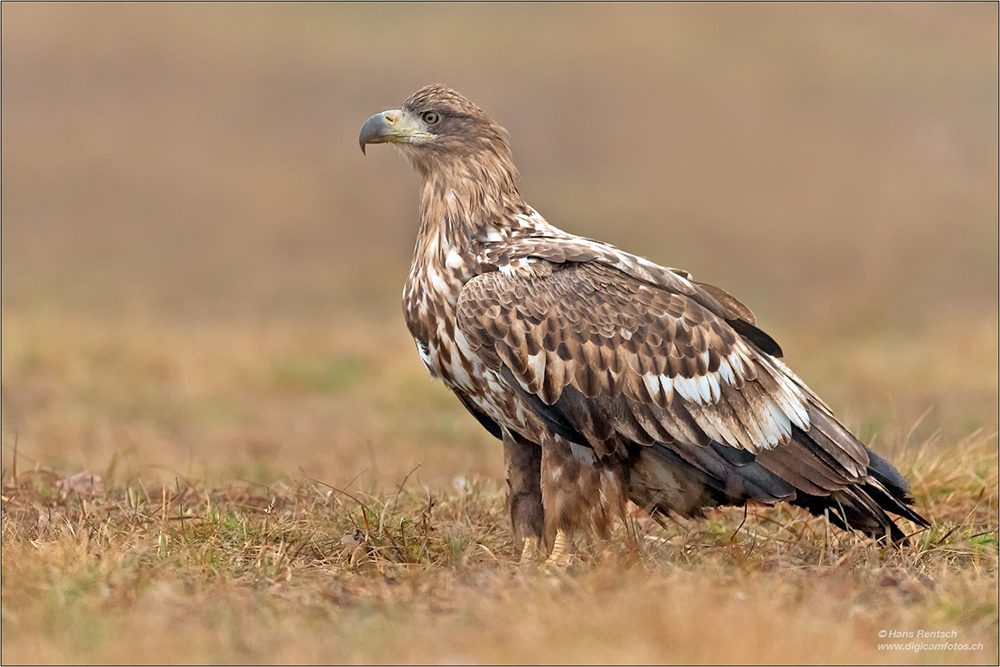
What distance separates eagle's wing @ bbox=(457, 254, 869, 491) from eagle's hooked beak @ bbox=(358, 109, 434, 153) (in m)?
0.95

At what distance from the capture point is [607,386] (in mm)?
4859

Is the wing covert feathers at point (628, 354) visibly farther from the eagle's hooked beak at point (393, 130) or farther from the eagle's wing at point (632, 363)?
the eagle's hooked beak at point (393, 130)

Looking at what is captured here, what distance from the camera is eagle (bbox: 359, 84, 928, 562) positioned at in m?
4.84

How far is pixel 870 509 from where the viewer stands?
Answer: 17.2 ft

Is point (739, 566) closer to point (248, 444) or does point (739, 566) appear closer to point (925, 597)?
point (925, 597)

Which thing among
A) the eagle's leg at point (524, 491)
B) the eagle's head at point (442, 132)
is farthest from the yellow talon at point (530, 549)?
the eagle's head at point (442, 132)

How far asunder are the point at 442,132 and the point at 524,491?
65.7 inches

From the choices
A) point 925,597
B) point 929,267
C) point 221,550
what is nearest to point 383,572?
point 221,550

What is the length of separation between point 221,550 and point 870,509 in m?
2.75

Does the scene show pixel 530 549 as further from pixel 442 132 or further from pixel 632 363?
pixel 442 132

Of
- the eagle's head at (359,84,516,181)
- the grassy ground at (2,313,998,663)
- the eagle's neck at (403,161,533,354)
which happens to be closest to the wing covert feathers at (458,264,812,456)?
the eagle's neck at (403,161,533,354)

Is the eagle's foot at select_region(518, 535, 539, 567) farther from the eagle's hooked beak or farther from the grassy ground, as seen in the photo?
the eagle's hooked beak

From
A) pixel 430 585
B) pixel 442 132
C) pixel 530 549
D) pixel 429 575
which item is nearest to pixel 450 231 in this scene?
pixel 442 132

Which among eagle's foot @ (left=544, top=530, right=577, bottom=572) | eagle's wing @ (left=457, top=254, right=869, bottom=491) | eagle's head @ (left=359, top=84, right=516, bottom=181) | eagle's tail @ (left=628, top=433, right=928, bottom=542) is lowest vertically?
eagle's foot @ (left=544, top=530, right=577, bottom=572)
